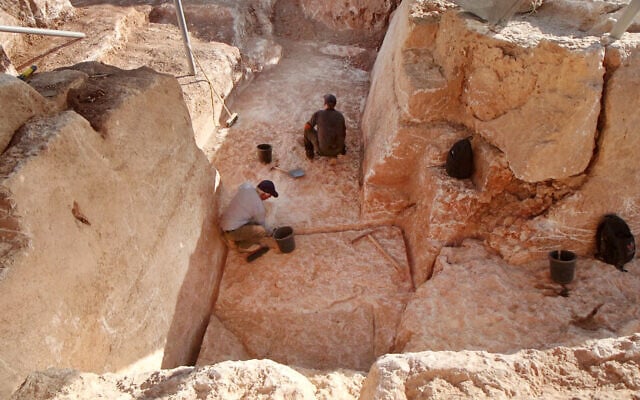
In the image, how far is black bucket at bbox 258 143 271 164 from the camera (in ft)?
18.6

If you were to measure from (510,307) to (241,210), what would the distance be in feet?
8.74

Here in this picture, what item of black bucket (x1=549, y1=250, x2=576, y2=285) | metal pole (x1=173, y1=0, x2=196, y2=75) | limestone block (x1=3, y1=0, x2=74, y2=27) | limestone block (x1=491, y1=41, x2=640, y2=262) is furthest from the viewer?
limestone block (x1=3, y1=0, x2=74, y2=27)

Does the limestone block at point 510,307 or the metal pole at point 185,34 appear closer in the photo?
the limestone block at point 510,307

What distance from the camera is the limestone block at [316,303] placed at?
12.4 ft

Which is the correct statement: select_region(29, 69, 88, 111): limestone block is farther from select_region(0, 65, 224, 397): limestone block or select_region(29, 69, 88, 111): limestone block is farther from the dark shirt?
the dark shirt

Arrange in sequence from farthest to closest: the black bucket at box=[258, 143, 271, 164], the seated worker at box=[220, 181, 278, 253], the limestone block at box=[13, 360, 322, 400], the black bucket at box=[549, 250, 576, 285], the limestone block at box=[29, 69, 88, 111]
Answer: the black bucket at box=[258, 143, 271, 164] < the seated worker at box=[220, 181, 278, 253] < the black bucket at box=[549, 250, 576, 285] < the limestone block at box=[29, 69, 88, 111] < the limestone block at box=[13, 360, 322, 400]

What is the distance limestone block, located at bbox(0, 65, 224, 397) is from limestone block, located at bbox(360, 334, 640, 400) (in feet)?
5.45

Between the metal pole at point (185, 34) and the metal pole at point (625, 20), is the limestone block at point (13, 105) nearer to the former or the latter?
the metal pole at point (185, 34)

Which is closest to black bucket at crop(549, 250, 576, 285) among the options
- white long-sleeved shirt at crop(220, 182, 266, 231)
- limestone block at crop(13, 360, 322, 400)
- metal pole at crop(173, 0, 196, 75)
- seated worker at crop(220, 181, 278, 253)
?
limestone block at crop(13, 360, 322, 400)

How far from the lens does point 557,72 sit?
3.43m

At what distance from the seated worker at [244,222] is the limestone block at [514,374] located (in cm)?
244

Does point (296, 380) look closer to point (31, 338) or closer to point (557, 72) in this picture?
point (31, 338)

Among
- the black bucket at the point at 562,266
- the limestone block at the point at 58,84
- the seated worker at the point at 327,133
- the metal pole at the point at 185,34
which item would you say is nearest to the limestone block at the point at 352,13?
the metal pole at the point at 185,34

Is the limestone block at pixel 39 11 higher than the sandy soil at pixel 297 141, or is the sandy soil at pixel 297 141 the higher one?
the limestone block at pixel 39 11
